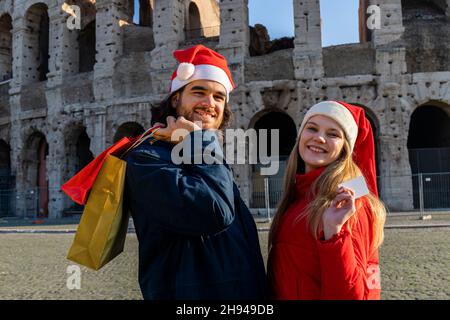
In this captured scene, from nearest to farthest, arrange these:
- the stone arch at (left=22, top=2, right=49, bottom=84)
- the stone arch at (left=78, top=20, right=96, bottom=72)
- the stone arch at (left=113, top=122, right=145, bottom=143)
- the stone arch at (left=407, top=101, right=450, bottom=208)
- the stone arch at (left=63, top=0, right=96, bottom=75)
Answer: the stone arch at (left=407, top=101, right=450, bottom=208)
the stone arch at (left=113, top=122, right=145, bottom=143)
the stone arch at (left=63, top=0, right=96, bottom=75)
the stone arch at (left=22, top=2, right=49, bottom=84)
the stone arch at (left=78, top=20, right=96, bottom=72)

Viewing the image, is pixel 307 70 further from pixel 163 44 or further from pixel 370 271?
pixel 370 271

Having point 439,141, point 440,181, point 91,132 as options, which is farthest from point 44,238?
point 439,141

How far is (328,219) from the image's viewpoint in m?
1.31

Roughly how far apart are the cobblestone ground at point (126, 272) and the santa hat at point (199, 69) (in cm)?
300

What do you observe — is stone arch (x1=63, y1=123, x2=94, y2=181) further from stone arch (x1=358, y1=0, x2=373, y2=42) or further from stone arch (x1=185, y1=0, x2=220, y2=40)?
stone arch (x1=358, y1=0, x2=373, y2=42)

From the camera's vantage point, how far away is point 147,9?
1933 cm

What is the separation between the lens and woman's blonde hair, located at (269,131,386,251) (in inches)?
54.5

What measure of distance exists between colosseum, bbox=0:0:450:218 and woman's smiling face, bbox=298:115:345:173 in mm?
10125

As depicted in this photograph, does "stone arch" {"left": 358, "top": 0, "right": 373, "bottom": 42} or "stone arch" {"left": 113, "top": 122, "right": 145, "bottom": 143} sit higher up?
"stone arch" {"left": 358, "top": 0, "right": 373, "bottom": 42}

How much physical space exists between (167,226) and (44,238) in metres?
9.12

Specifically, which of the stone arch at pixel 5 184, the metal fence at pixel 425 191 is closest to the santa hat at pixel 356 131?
the metal fence at pixel 425 191

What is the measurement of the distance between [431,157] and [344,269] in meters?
12.7

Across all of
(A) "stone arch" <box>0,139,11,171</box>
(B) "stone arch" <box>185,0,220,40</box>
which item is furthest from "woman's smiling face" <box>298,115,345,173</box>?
(A) "stone arch" <box>0,139,11,171</box>

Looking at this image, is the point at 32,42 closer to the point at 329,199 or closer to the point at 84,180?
the point at 84,180
